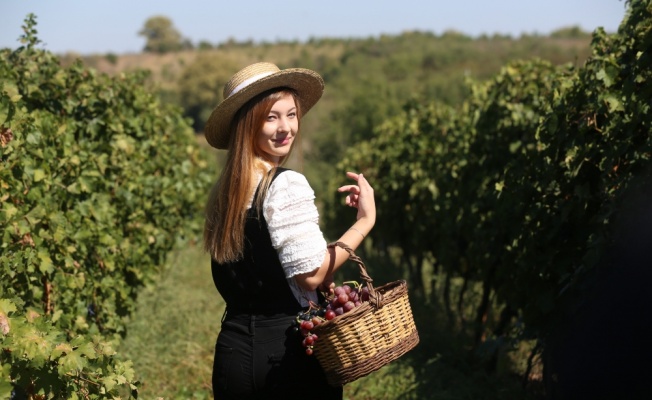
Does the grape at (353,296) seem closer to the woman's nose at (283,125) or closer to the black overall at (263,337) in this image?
the black overall at (263,337)

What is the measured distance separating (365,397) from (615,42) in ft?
8.89

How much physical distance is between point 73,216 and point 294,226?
2488mm

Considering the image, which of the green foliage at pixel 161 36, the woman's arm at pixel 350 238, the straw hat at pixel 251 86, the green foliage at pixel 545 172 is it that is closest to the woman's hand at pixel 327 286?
the woman's arm at pixel 350 238

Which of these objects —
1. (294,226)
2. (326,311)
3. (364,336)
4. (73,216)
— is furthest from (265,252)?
(73,216)

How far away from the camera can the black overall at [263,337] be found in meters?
2.49

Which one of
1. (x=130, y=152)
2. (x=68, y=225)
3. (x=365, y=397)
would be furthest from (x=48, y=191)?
Result: (x=365, y=397)

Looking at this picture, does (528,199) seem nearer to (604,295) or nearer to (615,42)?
(615,42)

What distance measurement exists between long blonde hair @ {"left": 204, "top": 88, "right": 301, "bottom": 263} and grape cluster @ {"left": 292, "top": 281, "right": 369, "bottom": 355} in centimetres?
27

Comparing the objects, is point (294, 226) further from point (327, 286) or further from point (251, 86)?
point (251, 86)

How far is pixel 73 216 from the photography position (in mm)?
4543

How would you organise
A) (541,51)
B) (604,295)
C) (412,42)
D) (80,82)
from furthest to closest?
(412,42)
(541,51)
(80,82)
(604,295)

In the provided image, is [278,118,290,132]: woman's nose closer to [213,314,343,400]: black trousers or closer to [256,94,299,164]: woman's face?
[256,94,299,164]: woman's face

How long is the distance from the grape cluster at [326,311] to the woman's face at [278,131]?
487 millimetres

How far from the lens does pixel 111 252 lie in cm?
533
